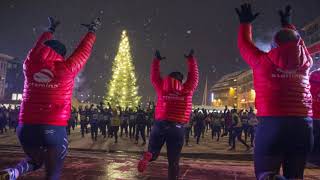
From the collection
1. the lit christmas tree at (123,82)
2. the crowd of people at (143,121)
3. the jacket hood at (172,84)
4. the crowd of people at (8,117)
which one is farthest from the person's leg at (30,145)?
the lit christmas tree at (123,82)

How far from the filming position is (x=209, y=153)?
42.7ft

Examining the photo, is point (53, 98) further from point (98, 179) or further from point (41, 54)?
point (98, 179)

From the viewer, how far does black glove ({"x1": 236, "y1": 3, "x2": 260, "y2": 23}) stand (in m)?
3.39

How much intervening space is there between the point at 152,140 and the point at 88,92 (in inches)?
2809

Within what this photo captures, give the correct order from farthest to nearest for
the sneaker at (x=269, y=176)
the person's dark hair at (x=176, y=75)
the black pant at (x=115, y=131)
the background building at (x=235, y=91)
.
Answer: the background building at (x=235, y=91) < the black pant at (x=115, y=131) < the person's dark hair at (x=176, y=75) < the sneaker at (x=269, y=176)

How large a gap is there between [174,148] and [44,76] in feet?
8.45

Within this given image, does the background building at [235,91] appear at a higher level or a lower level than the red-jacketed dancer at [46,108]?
higher

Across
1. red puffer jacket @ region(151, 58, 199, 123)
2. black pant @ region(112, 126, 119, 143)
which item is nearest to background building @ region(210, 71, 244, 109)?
black pant @ region(112, 126, 119, 143)

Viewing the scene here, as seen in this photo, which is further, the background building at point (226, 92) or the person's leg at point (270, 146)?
the background building at point (226, 92)

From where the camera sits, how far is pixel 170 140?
208 inches

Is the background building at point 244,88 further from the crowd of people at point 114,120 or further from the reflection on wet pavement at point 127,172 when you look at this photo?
the reflection on wet pavement at point 127,172

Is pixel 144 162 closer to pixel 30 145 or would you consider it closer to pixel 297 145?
pixel 30 145

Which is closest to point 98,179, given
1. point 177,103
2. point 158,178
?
point 158,178

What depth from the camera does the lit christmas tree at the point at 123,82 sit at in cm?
3866
